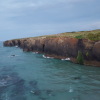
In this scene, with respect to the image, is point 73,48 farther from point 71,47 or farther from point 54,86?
point 54,86

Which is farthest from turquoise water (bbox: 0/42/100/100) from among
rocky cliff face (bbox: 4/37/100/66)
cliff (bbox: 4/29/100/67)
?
rocky cliff face (bbox: 4/37/100/66)

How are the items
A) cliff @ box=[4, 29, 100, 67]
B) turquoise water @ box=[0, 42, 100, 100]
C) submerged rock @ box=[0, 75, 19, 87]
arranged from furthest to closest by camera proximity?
cliff @ box=[4, 29, 100, 67], submerged rock @ box=[0, 75, 19, 87], turquoise water @ box=[0, 42, 100, 100]

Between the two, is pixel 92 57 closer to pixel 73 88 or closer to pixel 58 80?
pixel 58 80

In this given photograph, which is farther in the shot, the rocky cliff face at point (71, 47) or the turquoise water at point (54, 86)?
the rocky cliff face at point (71, 47)

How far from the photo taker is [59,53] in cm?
5488

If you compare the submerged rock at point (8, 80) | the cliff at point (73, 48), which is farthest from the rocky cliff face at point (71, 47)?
the submerged rock at point (8, 80)

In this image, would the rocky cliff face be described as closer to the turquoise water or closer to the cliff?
the cliff

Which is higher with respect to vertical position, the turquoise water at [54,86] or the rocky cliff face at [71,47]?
the rocky cliff face at [71,47]

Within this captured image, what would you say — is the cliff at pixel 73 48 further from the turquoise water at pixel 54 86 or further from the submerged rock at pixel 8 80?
the submerged rock at pixel 8 80

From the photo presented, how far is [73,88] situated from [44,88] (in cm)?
416

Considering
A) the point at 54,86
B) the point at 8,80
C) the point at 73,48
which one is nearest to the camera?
the point at 54,86

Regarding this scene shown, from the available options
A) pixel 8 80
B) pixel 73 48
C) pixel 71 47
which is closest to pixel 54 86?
pixel 8 80

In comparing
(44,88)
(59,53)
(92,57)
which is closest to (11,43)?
(59,53)

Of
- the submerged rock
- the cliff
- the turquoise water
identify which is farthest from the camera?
the cliff
